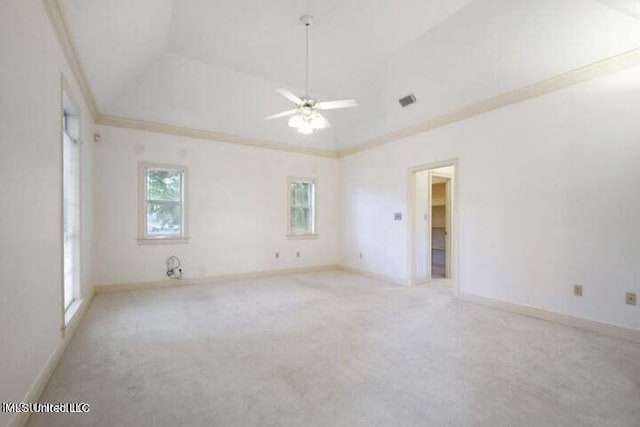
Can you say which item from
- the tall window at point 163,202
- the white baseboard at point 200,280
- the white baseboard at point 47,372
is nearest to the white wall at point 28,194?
the white baseboard at point 47,372

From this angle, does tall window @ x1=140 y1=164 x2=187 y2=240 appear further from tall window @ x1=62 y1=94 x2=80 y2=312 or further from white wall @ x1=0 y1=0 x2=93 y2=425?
white wall @ x1=0 y1=0 x2=93 y2=425

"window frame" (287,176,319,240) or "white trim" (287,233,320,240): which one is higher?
"window frame" (287,176,319,240)

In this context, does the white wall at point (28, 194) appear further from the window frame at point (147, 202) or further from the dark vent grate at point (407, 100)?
the dark vent grate at point (407, 100)

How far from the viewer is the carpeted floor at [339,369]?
6.20 feet

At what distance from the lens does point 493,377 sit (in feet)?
7.63

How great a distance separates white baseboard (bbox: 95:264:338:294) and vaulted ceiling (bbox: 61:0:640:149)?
9.29 ft

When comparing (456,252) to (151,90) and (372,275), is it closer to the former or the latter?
(372,275)

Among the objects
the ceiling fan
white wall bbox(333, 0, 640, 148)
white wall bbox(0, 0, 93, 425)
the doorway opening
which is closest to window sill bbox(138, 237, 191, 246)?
white wall bbox(0, 0, 93, 425)

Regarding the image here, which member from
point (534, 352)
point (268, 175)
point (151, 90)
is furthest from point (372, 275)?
point (151, 90)

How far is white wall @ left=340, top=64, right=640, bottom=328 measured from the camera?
3129 millimetres

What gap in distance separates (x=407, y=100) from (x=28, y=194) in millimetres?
4977

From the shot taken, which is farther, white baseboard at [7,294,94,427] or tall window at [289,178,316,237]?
tall window at [289,178,316,237]

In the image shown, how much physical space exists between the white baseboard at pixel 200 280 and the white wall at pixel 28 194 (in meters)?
2.53

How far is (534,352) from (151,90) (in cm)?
621
